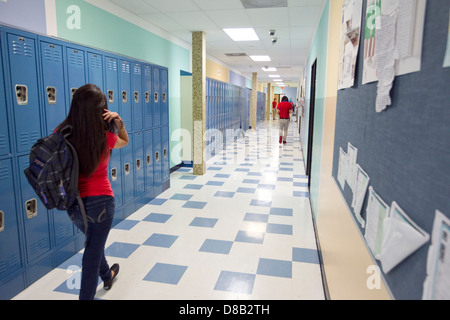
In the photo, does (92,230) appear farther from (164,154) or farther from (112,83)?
(164,154)

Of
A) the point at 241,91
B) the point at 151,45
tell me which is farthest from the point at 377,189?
the point at 241,91

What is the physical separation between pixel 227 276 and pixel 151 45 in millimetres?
4261

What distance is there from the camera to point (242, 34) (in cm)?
602

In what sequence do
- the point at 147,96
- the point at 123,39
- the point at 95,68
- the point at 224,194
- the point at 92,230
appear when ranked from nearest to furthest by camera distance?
the point at 92,230 < the point at 95,68 < the point at 147,96 < the point at 123,39 < the point at 224,194

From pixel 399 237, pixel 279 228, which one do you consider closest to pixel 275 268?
pixel 279 228

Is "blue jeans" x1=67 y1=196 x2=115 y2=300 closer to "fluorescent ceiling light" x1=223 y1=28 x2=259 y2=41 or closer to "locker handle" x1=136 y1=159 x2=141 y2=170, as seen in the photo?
"locker handle" x1=136 y1=159 x2=141 y2=170

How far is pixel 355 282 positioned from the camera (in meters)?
1.44

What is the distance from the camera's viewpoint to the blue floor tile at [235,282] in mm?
2340

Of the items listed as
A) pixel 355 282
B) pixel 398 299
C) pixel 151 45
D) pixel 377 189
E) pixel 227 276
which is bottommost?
pixel 227 276

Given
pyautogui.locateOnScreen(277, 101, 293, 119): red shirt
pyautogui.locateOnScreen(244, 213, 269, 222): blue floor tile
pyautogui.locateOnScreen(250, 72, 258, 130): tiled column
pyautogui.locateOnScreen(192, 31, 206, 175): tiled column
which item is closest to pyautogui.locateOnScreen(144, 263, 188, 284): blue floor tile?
pyautogui.locateOnScreen(244, 213, 269, 222): blue floor tile

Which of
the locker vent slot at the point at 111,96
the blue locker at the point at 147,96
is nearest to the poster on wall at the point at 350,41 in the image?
the locker vent slot at the point at 111,96

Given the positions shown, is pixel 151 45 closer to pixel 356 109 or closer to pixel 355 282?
pixel 356 109

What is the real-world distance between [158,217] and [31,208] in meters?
1.60

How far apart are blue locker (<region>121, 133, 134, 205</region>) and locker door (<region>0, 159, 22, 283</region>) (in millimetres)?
1518
